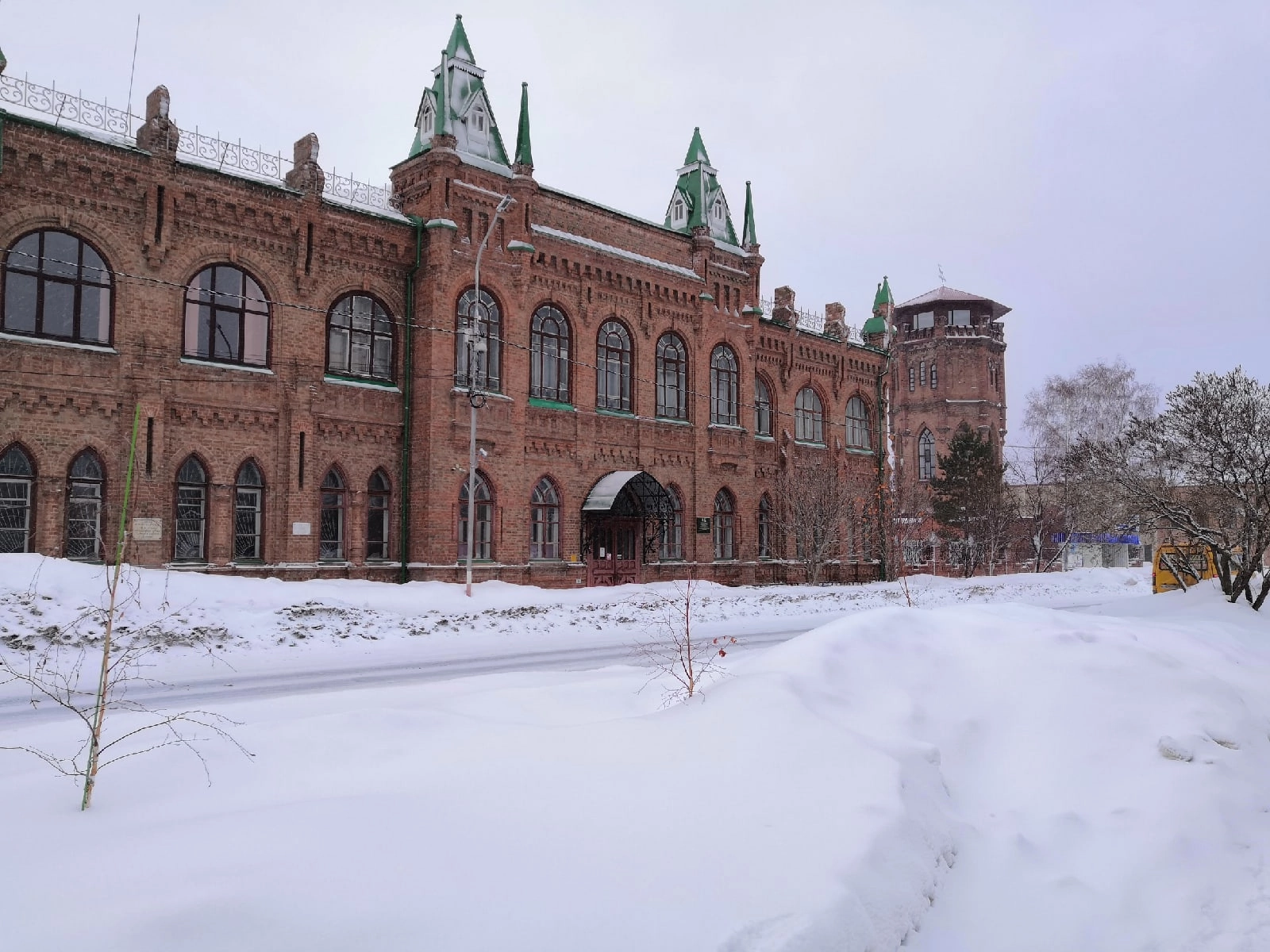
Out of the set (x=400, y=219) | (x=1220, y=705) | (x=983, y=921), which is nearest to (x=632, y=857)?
(x=983, y=921)

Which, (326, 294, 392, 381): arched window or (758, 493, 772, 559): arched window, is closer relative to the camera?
(326, 294, 392, 381): arched window

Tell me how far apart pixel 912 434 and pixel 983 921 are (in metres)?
63.6

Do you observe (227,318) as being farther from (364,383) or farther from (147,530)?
(147,530)

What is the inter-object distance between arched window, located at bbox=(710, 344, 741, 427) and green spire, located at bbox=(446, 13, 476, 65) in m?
12.5

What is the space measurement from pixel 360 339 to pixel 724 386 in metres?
13.7

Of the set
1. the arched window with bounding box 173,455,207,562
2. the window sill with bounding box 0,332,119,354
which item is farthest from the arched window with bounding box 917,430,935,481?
the window sill with bounding box 0,332,119,354

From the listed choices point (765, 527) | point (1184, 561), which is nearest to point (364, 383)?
point (765, 527)

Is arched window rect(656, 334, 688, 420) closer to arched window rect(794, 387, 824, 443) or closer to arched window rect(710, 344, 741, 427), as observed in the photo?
arched window rect(710, 344, 741, 427)

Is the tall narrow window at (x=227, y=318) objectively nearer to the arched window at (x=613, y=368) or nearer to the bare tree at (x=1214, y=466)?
the arched window at (x=613, y=368)

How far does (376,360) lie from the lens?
24.1 metres

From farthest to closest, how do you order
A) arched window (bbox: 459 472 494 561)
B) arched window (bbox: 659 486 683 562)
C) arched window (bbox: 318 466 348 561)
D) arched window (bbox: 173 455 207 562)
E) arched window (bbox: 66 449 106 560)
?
arched window (bbox: 659 486 683 562) < arched window (bbox: 459 472 494 561) < arched window (bbox: 318 466 348 561) < arched window (bbox: 173 455 207 562) < arched window (bbox: 66 449 106 560)

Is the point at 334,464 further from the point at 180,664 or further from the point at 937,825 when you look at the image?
the point at 937,825

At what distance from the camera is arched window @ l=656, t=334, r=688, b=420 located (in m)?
30.4

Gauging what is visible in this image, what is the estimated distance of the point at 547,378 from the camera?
89.1ft
